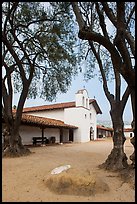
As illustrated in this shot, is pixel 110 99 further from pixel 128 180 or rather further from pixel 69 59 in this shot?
pixel 69 59

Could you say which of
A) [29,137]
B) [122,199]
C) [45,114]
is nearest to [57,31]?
[122,199]

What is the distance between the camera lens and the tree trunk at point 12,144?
12.9m

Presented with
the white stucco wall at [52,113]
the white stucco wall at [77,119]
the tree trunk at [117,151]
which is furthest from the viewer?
the white stucco wall at [52,113]

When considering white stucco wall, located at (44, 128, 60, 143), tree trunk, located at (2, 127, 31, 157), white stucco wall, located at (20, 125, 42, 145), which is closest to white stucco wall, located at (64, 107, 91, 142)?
white stucco wall, located at (44, 128, 60, 143)

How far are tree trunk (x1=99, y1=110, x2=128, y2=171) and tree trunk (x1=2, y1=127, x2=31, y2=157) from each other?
5522 millimetres

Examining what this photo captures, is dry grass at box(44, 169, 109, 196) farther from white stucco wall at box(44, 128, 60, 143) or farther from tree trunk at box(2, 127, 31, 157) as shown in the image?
white stucco wall at box(44, 128, 60, 143)

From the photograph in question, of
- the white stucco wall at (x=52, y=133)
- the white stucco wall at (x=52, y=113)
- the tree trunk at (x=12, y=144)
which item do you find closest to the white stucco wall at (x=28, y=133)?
the white stucco wall at (x=52, y=133)

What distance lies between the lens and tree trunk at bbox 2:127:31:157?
508 inches

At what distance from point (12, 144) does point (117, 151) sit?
20.8ft

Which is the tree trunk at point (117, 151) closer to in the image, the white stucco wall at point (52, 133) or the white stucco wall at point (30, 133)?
the white stucco wall at point (30, 133)

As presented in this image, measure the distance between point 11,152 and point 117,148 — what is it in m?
6.08

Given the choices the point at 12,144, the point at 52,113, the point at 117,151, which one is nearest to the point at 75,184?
the point at 117,151

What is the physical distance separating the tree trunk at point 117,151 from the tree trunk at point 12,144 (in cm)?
552

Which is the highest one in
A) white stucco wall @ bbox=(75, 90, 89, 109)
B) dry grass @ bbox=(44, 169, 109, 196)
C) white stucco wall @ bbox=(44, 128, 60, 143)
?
white stucco wall @ bbox=(75, 90, 89, 109)
